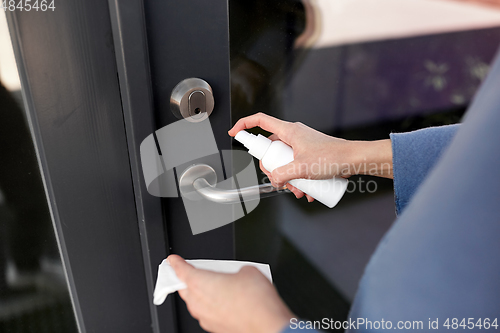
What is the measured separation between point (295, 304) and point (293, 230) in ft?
0.59

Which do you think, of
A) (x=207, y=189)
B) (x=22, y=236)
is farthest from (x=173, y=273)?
(x=22, y=236)

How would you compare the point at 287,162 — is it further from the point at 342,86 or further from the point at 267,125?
the point at 342,86

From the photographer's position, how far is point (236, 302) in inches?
10.5

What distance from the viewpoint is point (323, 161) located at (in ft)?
1.36

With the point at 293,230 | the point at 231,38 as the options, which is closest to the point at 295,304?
the point at 293,230

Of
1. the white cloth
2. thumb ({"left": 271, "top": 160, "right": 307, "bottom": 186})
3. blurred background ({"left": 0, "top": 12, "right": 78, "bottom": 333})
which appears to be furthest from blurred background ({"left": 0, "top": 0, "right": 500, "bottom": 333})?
the white cloth

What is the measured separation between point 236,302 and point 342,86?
1.40 feet

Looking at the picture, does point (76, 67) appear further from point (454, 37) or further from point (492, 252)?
point (454, 37)

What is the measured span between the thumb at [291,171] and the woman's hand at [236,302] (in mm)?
137

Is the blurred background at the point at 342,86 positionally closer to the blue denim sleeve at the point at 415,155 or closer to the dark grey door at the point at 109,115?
the dark grey door at the point at 109,115

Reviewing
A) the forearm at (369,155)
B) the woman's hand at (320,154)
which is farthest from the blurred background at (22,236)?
the forearm at (369,155)

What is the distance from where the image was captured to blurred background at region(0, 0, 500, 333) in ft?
1.53

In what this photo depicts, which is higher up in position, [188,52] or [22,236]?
[188,52]

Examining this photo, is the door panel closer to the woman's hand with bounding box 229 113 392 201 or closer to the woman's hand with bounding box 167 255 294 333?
the woman's hand with bounding box 229 113 392 201
